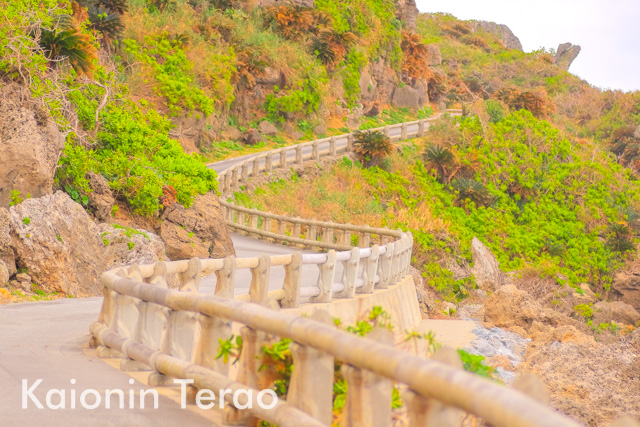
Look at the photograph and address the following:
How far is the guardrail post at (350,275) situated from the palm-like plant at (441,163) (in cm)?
2376

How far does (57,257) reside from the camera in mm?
13758

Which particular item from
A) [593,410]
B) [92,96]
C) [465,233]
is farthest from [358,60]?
[593,410]

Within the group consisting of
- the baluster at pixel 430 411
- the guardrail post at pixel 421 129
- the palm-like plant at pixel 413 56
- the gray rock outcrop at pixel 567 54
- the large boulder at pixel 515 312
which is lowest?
the large boulder at pixel 515 312

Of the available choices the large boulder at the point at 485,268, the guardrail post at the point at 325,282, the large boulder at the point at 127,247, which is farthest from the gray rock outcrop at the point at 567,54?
the guardrail post at the point at 325,282

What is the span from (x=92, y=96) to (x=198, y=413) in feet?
49.7

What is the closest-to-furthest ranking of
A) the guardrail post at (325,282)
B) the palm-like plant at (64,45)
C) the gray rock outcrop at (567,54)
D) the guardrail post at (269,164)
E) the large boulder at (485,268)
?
1. the guardrail post at (325,282)
2. the palm-like plant at (64,45)
3. the large boulder at (485,268)
4. the guardrail post at (269,164)
5. the gray rock outcrop at (567,54)

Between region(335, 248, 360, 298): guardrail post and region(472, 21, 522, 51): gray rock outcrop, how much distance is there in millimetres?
87386

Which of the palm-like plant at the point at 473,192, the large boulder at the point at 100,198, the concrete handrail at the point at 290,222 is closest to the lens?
the large boulder at the point at 100,198

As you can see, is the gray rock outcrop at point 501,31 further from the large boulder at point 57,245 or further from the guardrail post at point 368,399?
the guardrail post at point 368,399

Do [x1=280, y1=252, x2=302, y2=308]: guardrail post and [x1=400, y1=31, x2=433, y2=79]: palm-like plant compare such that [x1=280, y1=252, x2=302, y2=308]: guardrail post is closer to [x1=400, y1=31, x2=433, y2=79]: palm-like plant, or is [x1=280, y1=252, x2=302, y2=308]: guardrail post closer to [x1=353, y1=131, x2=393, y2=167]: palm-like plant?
[x1=353, y1=131, x2=393, y2=167]: palm-like plant

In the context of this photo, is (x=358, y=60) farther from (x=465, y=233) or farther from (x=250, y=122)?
(x=465, y=233)

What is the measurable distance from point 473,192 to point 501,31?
2853 inches

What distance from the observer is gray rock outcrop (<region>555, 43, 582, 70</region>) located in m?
89.8

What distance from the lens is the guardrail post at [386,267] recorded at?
1480 cm
